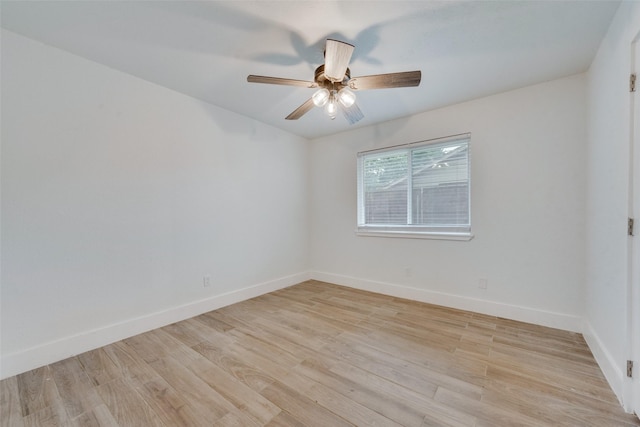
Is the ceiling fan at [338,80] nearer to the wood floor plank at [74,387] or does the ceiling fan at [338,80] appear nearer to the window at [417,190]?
the window at [417,190]

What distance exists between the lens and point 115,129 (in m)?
2.26

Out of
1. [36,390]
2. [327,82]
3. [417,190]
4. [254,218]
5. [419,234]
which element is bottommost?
[36,390]

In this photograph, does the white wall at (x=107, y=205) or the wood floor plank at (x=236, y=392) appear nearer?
the wood floor plank at (x=236, y=392)

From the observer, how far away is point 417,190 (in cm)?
328

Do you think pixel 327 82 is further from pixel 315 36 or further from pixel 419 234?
pixel 419 234

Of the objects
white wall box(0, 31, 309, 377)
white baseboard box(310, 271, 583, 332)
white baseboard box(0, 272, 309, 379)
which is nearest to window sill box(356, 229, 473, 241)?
white baseboard box(310, 271, 583, 332)

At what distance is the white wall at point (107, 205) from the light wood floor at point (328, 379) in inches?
12.9

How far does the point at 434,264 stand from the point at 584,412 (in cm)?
173

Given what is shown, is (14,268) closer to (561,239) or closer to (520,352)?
(520,352)

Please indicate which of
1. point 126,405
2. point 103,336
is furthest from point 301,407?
point 103,336

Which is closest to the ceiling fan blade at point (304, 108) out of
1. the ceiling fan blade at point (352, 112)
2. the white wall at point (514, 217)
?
the ceiling fan blade at point (352, 112)

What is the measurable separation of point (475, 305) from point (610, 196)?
5.22 feet

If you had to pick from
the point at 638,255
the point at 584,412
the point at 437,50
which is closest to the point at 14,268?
the point at 437,50

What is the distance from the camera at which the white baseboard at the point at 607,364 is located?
1483 millimetres
